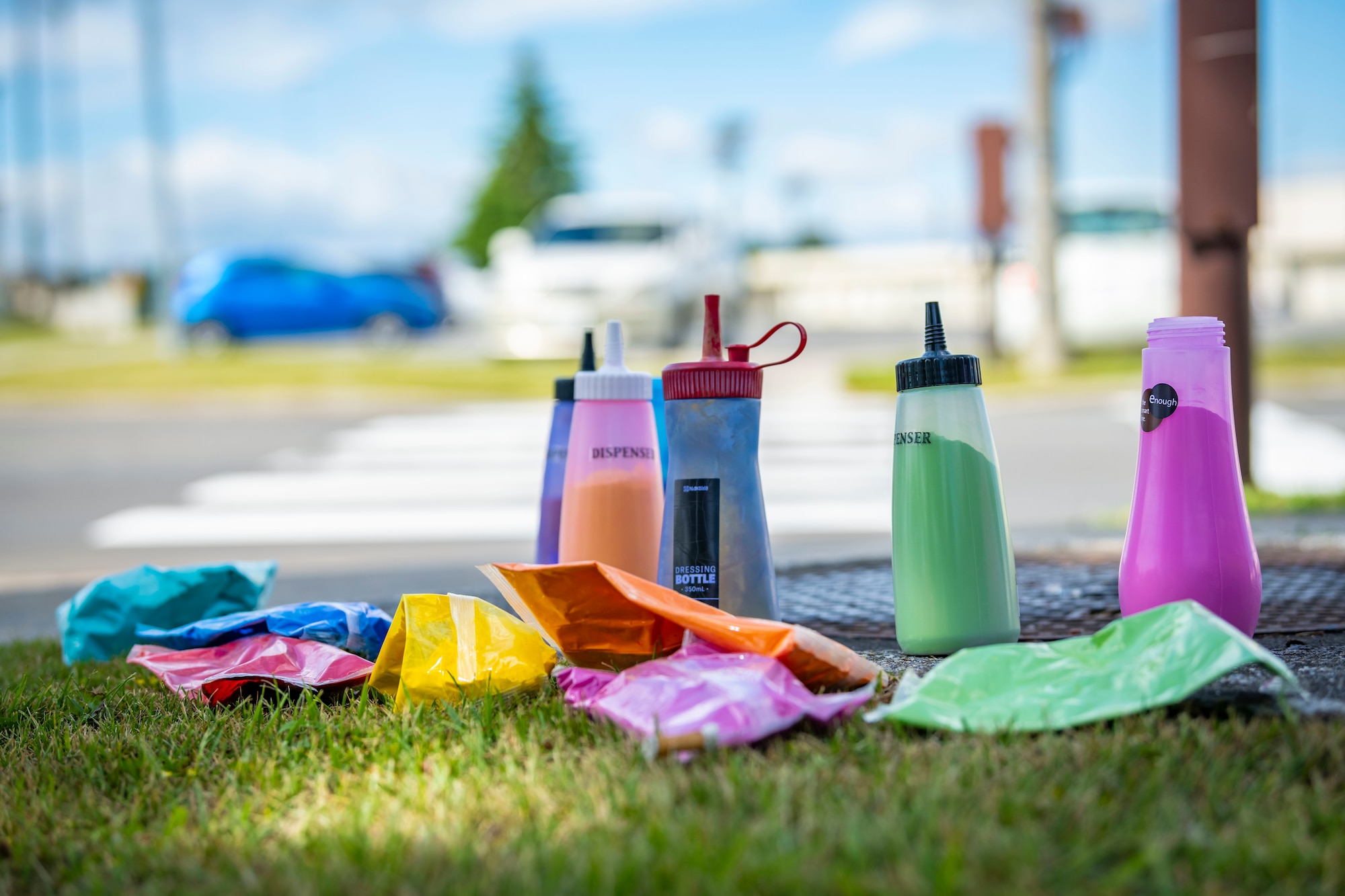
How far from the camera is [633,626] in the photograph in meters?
2.04

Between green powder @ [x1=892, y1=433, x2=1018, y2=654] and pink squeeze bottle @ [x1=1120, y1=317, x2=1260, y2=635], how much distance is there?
0.24 meters

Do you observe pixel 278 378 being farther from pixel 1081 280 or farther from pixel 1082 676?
pixel 1082 676

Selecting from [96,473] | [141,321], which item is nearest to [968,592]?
[96,473]

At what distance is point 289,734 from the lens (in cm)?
189

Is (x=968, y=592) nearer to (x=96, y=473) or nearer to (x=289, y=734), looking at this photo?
(x=289, y=734)

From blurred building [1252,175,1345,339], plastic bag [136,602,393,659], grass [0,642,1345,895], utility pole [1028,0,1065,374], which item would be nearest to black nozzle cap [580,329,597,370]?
plastic bag [136,602,393,659]

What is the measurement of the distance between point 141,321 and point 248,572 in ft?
110

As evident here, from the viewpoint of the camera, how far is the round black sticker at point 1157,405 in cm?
196

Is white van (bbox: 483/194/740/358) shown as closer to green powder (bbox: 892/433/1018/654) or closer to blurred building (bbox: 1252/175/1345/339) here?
green powder (bbox: 892/433/1018/654)

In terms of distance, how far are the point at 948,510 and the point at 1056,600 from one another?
0.78 metres

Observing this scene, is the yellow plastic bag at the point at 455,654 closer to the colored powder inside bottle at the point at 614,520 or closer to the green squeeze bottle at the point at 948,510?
the colored powder inside bottle at the point at 614,520

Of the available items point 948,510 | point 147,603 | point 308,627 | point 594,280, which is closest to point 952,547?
point 948,510

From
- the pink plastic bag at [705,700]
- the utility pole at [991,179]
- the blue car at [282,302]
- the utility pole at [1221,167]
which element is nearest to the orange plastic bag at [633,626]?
the pink plastic bag at [705,700]

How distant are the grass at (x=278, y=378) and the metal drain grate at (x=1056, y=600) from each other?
8224mm
